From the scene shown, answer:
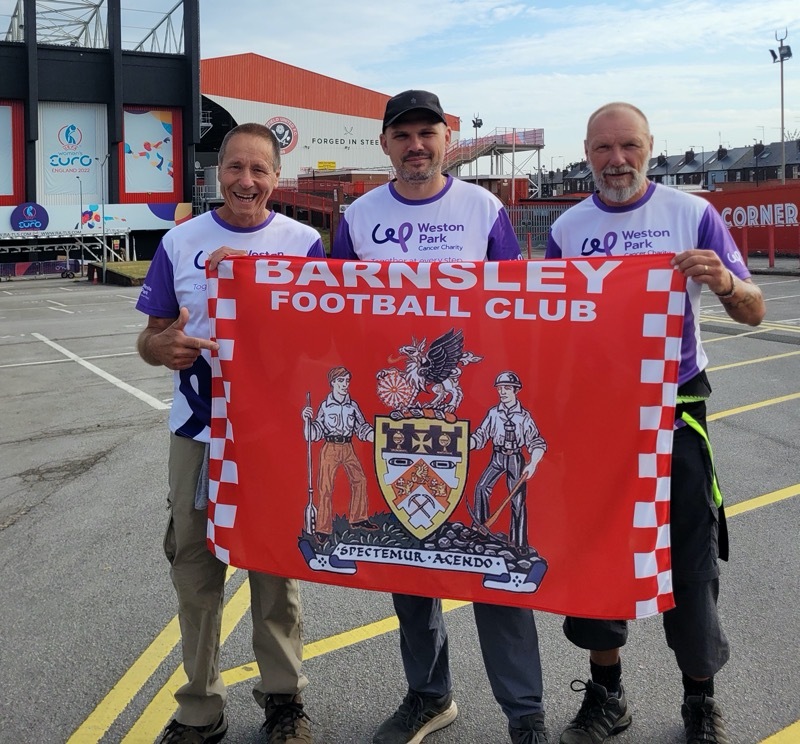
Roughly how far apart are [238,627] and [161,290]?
1902mm

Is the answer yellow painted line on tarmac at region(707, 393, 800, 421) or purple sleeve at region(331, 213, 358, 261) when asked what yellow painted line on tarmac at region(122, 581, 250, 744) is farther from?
yellow painted line on tarmac at region(707, 393, 800, 421)

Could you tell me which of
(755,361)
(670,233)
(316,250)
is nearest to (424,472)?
(316,250)

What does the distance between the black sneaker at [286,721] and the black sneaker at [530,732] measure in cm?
79

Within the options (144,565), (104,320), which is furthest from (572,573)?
(104,320)

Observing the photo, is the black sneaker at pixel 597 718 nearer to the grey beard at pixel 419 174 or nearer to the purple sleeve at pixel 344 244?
the purple sleeve at pixel 344 244

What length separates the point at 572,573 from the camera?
293cm

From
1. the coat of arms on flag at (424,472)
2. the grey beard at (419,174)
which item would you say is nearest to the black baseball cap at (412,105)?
the grey beard at (419,174)

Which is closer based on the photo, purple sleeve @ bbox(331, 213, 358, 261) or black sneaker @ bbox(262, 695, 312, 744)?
black sneaker @ bbox(262, 695, 312, 744)

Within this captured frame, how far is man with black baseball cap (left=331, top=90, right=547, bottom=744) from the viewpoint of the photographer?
3.25 m

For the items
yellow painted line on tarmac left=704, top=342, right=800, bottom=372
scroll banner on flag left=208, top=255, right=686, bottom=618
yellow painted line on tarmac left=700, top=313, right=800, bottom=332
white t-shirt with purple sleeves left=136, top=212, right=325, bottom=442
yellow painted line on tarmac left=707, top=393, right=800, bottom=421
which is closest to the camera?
scroll banner on flag left=208, top=255, right=686, bottom=618

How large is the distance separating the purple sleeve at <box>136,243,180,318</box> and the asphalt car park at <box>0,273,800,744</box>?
1.65 metres

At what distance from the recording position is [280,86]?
59.7 meters

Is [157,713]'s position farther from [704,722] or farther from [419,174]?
[419,174]

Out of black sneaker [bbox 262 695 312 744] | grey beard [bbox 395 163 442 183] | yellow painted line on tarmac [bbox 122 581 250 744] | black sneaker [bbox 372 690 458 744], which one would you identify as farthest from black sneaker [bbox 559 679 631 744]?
grey beard [bbox 395 163 442 183]
